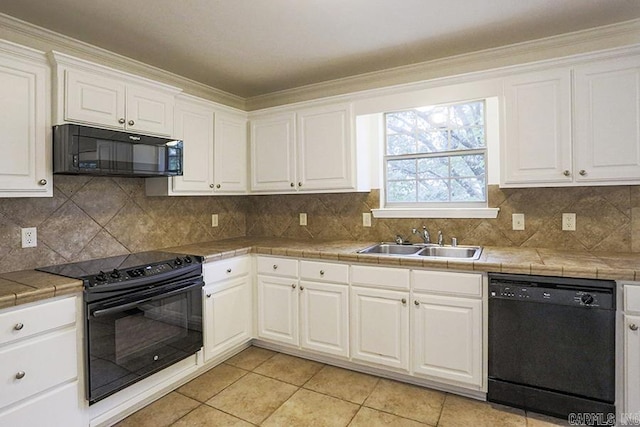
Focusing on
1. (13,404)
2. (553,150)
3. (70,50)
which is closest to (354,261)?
(553,150)

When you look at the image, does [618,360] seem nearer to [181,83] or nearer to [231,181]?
[231,181]

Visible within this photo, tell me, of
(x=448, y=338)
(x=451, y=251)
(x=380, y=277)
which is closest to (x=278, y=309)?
(x=380, y=277)

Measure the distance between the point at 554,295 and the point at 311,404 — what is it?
1.60 meters

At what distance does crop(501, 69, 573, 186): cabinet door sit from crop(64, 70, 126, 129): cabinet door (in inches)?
103

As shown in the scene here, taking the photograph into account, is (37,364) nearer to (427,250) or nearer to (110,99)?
(110,99)

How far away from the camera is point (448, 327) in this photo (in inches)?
89.9

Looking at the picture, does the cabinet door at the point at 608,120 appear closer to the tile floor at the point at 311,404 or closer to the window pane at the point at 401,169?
the window pane at the point at 401,169

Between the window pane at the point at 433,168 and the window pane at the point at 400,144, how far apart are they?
145 mm

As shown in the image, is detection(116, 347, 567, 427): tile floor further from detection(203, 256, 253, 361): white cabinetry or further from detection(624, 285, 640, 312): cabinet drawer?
detection(624, 285, 640, 312): cabinet drawer

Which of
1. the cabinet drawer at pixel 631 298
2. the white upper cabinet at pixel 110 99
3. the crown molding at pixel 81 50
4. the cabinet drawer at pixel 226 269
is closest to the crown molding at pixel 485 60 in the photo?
the crown molding at pixel 81 50

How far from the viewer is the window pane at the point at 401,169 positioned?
3131 mm

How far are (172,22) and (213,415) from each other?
2.47m

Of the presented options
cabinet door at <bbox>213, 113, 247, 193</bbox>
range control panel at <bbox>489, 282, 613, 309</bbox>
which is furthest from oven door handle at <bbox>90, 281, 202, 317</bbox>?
range control panel at <bbox>489, 282, 613, 309</bbox>

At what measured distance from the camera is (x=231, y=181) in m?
3.33
